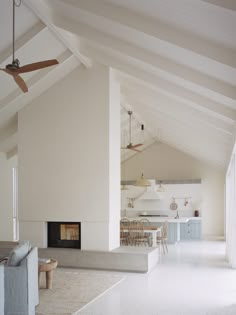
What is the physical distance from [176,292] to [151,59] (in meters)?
3.94

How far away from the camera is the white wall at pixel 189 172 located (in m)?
15.1

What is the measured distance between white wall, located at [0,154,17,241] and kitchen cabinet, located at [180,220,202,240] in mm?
6494

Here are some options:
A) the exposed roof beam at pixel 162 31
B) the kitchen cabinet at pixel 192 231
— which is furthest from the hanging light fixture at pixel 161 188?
the exposed roof beam at pixel 162 31

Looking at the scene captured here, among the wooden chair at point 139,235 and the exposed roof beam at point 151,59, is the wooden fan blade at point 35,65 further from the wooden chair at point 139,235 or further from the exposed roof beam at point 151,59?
the wooden chair at point 139,235

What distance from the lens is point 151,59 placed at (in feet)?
17.8

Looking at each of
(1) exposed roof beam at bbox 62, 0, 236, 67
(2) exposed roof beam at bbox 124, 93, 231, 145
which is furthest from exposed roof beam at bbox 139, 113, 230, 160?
(1) exposed roof beam at bbox 62, 0, 236, 67

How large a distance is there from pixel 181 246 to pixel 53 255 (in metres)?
5.25

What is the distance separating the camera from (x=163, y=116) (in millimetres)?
10242

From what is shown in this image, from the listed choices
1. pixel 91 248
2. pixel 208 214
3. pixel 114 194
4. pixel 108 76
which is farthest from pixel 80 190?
pixel 208 214

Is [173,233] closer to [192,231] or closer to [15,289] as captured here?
[192,231]

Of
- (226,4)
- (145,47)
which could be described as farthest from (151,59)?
(226,4)

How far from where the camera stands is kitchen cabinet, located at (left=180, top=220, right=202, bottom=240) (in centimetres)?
1406

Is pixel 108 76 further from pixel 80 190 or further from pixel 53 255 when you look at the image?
pixel 53 255

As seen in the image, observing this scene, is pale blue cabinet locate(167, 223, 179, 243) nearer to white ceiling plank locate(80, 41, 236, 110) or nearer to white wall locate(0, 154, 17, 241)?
white wall locate(0, 154, 17, 241)
